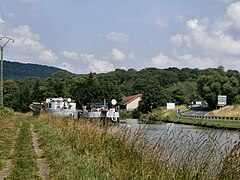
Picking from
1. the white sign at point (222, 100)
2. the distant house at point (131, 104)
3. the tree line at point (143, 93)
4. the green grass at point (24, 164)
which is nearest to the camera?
the green grass at point (24, 164)

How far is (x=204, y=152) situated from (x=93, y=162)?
302cm

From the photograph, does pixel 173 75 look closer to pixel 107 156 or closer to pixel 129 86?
pixel 129 86

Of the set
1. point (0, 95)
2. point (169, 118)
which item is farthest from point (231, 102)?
point (0, 95)

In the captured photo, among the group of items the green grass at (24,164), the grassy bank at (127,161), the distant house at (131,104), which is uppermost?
the distant house at (131,104)

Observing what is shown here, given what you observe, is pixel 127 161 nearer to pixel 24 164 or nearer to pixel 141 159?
pixel 141 159

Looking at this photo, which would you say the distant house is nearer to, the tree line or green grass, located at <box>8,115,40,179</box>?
the tree line

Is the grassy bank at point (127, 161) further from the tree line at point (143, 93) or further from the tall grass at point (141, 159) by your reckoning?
the tree line at point (143, 93)

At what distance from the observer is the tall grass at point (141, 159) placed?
28.2 feet

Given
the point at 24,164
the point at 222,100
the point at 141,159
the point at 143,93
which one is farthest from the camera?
the point at 143,93

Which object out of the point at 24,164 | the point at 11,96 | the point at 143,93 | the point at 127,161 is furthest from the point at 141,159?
the point at 11,96

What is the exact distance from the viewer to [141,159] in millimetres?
10586

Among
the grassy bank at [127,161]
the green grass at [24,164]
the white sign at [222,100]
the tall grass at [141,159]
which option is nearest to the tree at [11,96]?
the white sign at [222,100]

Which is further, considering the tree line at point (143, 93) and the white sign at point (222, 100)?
the tree line at point (143, 93)

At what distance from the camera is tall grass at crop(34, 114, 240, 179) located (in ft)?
28.2
